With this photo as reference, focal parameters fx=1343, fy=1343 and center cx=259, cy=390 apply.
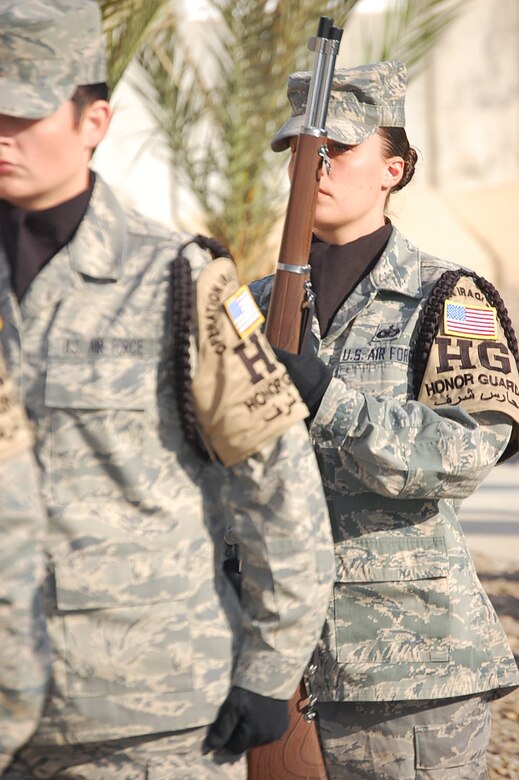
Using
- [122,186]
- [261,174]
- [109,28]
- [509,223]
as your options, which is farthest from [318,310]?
[509,223]

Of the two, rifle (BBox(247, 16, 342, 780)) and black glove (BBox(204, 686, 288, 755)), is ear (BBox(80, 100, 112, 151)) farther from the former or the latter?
black glove (BBox(204, 686, 288, 755))

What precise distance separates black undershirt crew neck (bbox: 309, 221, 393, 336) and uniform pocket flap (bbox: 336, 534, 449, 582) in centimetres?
50

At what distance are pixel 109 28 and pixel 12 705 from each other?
11.5 ft

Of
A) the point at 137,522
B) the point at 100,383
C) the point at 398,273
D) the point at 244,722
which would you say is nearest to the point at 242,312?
the point at 100,383

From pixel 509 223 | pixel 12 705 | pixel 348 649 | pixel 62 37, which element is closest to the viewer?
pixel 12 705

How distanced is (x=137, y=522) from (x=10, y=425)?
25 centimetres

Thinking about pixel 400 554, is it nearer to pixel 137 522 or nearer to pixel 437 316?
pixel 437 316

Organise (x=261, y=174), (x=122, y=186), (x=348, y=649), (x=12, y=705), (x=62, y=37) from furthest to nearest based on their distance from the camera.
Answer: (x=122, y=186) < (x=261, y=174) < (x=348, y=649) < (x=62, y=37) < (x=12, y=705)

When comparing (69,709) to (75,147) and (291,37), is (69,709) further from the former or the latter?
(291,37)

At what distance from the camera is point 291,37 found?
651cm

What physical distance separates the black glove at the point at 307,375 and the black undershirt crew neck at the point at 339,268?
377 millimetres

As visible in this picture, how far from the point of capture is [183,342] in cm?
200

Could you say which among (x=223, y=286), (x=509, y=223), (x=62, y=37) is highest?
(x=62, y=37)

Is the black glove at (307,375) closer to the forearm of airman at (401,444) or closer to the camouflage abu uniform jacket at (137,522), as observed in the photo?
the forearm of airman at (401,444)
